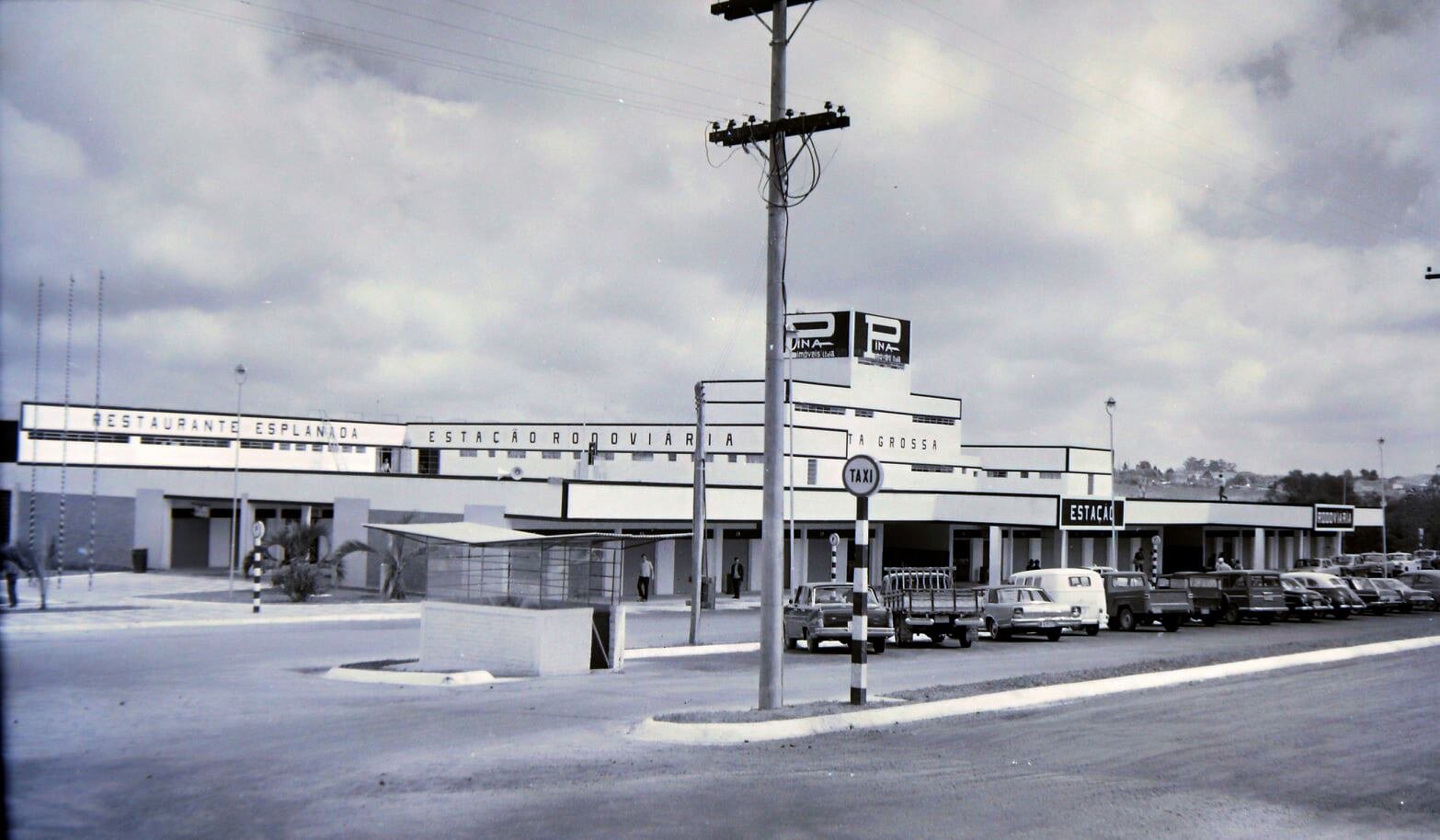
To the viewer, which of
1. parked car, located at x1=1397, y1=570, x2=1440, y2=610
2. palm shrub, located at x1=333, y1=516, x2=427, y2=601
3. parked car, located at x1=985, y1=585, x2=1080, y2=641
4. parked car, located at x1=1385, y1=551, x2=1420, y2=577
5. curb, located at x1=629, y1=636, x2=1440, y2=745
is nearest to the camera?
curb, located at x1=629, y1=636, x2=1440, y2=745

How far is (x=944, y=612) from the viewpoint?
30219 mm

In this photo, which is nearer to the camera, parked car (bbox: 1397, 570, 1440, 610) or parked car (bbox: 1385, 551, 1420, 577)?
parked car (bbox: 1397, 570, 1440, 610)

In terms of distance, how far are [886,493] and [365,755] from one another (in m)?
45.3

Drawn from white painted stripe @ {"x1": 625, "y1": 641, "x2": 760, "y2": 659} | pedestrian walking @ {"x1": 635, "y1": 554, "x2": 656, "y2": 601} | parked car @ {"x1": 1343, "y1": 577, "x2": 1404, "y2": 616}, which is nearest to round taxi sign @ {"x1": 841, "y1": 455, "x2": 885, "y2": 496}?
white painted stripe @ {"x1": 625, "y1": 641, "x2": 760, "y2": 659}

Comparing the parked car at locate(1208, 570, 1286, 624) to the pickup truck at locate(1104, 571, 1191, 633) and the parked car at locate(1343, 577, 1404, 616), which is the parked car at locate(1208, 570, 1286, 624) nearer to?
the pickup truck at locate(1104, 571, 1191, 633)

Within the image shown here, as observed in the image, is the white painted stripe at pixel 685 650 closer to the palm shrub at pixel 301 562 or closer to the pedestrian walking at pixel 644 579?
the palm shrub at pixel 301 562

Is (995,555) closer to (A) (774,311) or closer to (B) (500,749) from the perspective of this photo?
(A) (774,311)

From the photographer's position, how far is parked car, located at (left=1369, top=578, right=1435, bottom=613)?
153ft

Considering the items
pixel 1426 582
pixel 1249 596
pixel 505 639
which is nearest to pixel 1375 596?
pixel 1426 582

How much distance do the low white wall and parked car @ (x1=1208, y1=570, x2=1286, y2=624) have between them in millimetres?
25245

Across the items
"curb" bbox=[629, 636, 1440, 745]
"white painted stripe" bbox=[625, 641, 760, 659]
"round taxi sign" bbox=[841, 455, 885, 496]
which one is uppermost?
"round taxi sign" bbox=[841, 455, 885, 496]

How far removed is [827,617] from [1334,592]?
24.7 meters

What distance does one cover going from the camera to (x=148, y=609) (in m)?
34.2

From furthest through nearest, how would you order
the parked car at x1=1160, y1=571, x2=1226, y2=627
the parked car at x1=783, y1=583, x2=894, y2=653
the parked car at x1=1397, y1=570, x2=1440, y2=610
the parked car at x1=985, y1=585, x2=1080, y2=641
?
the parked car at x1=1397, y1=570, x2=1440, y2=610
the parked car at x1=1160, y1=571, x2=1226, y2=627
the parked car at x1=985, y1=585, x2=1080, y2=641
the parked car at x1=783, y1=583, x2=894, y2=653
